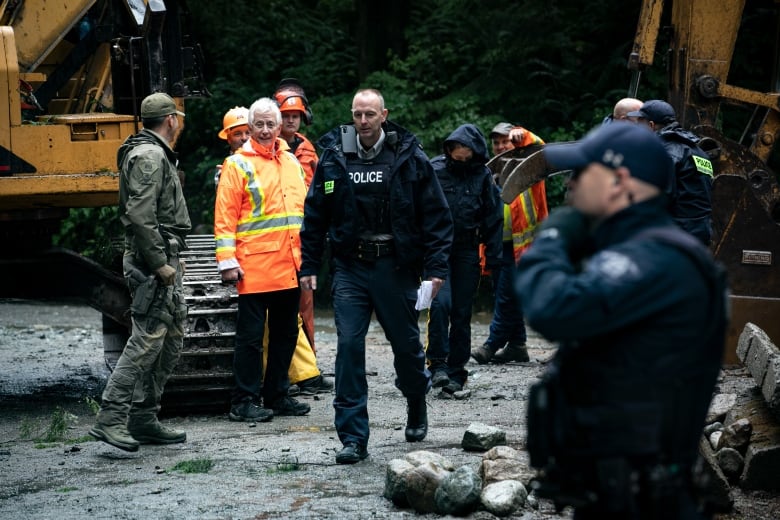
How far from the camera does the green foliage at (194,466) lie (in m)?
6.41

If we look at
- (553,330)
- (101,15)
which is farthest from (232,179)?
(553,330)

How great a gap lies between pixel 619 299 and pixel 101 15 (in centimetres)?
650

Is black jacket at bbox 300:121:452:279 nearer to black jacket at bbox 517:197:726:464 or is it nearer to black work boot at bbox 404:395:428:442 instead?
black work boot at bbox 404:395:428:442

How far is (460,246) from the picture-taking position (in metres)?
9.09

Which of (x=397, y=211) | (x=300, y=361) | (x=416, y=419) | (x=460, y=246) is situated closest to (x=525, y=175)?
(x=460, y=246)

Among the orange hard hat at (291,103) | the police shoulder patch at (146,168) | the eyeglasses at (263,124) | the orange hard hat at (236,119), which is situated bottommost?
the police shoulder patch at (146,168)

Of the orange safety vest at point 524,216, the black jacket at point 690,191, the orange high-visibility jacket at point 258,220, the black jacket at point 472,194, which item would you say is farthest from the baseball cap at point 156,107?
the orange safety vest at point 524,216

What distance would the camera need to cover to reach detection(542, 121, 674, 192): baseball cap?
10.7ft

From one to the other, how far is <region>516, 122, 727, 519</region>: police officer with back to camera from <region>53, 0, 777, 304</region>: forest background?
11.5 m

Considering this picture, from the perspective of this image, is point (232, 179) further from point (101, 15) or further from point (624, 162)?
point (624, 162)

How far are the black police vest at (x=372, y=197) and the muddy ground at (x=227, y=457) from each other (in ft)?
4.39

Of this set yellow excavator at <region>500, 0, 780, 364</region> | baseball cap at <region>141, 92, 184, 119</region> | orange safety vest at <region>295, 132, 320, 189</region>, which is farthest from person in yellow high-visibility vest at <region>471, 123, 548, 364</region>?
baseball cap at <region>141, 92, 184, 119</region>

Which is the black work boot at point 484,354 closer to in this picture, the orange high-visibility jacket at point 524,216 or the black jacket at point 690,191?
the orange high-visibility jacket at point 524,216

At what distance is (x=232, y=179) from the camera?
7.95 m
